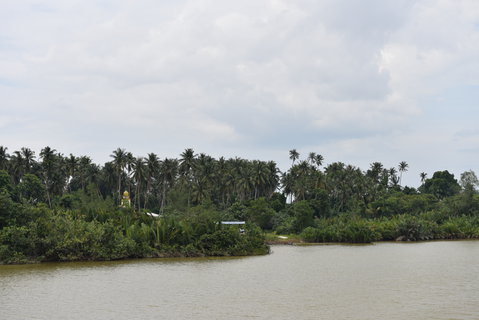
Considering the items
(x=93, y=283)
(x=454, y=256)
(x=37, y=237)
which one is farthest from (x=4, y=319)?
(x=454, y=256)

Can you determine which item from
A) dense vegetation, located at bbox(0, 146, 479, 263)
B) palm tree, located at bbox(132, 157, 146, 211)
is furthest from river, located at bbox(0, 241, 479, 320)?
palm tree, located at bbox(132, 157, 146, 211)

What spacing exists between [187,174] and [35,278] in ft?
223

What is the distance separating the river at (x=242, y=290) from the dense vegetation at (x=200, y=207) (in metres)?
2.71

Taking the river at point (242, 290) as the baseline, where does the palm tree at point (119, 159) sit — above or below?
above

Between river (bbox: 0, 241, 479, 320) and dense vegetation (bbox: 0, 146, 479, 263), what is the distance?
2.71 metres

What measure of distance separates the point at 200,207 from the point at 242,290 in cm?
5021

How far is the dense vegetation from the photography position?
39.3 meters

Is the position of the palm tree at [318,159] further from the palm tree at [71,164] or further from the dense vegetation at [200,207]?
the palm tree at [71,164]

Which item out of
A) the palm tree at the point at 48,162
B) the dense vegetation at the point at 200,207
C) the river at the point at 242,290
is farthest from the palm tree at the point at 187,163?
the river at the point at 242,290

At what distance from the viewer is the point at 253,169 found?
10294 centimetres

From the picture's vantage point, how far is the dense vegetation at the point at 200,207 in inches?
1548

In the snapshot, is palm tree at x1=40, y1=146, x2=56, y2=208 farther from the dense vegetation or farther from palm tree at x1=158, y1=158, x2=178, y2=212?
palm tree at x1=158, y1=158, x2=178, y2=212

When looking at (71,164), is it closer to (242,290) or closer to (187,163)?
(187,163)

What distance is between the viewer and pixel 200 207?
76.5 metres
